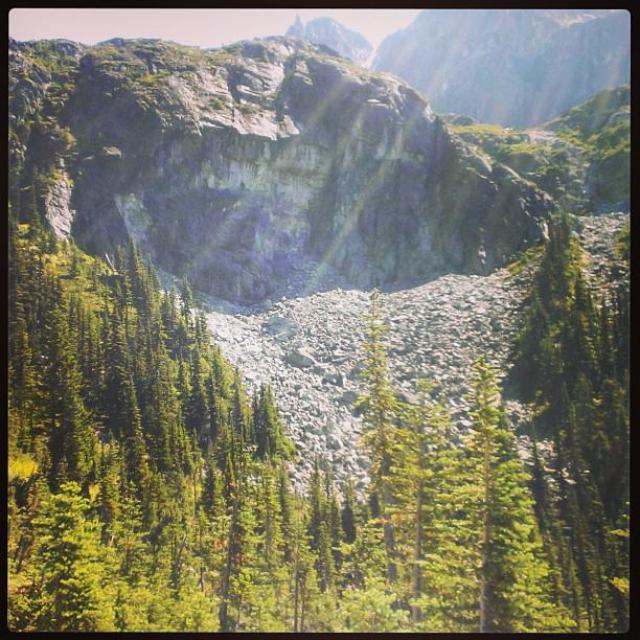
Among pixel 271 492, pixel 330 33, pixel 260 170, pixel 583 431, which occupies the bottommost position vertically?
pixel 271 492

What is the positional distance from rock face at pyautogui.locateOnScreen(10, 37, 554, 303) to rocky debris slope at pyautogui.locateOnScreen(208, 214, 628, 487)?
357cm

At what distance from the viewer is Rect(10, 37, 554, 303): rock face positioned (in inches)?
997

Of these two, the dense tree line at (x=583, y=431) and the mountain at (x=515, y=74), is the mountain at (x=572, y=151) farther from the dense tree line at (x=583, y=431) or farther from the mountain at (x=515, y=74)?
the mountain at (x=515, y=74)

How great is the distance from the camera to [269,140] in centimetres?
3491

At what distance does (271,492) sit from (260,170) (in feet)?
83.7

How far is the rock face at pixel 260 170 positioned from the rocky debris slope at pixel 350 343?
3.57 metres

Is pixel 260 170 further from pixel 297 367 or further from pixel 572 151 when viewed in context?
pixel 572 151

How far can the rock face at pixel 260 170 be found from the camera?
25.3 m

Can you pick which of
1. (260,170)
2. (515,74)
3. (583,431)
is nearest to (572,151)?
(260,170)

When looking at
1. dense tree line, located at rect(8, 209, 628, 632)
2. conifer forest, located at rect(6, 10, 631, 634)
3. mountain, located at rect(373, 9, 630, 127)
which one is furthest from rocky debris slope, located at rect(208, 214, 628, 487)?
mountain, located at rect(373, 9, 630, 127)

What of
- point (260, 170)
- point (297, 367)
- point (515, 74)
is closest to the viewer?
point (297, 367)

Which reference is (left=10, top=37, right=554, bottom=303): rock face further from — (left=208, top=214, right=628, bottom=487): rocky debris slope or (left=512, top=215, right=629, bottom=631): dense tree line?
(left=512, top=215, right=629, bottom=631): dense tree line

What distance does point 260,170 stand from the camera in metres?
33.4

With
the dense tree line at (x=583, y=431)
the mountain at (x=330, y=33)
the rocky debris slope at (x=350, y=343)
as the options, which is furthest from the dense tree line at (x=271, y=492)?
the mountain at (x=330, y=33)
